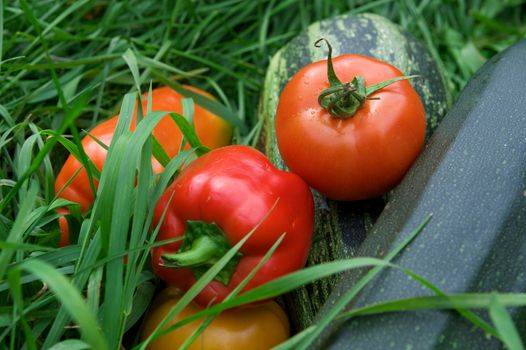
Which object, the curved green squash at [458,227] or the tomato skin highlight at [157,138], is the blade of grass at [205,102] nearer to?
the tomato skin highlight at [157,138]

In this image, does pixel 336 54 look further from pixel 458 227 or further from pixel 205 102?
pixel 458 227

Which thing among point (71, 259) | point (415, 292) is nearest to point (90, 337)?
point (71, 259)

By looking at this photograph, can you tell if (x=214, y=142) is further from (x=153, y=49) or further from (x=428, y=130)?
(x=428, y=130)

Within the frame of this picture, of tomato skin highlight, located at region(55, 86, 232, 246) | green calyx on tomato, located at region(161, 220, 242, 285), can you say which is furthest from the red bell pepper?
tomato skin highlight, located at region(55, 86, 232, 246)

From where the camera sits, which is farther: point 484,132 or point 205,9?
point 205,9

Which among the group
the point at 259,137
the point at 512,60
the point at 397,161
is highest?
the point at 512,60

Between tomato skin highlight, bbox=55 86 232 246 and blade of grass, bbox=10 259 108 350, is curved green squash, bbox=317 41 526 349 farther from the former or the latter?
tomato skin highlight, bbox=55 86 232 246
